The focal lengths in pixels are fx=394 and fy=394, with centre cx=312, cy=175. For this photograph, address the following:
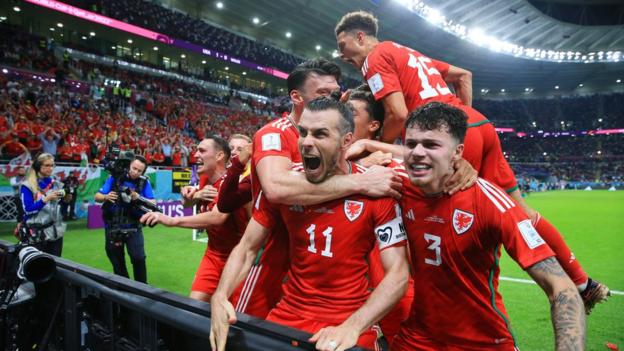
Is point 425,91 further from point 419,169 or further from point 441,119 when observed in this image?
point 419,169

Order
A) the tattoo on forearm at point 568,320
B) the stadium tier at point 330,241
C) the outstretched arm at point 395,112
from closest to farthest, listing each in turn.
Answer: the tattoo on forearm at point 568,320 → the stadium tier at point 330,241 → the outstretched arm at point 395,112

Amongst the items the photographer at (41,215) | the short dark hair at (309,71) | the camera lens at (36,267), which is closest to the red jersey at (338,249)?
the short dark hair at (309,71)

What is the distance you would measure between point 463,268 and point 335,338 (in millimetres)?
887

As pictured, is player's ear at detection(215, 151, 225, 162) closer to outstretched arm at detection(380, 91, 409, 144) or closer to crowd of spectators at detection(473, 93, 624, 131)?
outstretched arm at detection(380, 91, 409, 144)

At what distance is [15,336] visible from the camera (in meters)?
3.19

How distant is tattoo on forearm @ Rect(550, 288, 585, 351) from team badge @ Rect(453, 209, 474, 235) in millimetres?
480

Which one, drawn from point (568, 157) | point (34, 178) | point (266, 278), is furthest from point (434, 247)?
point (568, 157)

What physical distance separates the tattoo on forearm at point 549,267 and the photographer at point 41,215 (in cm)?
599

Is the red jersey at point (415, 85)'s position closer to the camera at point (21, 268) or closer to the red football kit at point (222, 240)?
the red football kit at point (222, 240)

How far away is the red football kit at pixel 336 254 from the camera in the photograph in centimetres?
212

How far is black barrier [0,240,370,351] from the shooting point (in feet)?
5.38

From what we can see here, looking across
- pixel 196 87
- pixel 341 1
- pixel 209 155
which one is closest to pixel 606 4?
pixel 341 1

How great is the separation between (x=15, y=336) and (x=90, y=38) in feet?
101

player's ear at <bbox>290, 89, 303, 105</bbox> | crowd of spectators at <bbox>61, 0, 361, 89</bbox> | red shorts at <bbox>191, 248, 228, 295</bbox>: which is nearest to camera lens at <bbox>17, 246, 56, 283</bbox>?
red shorts at <bbox>191, 248, 228, 295</bbox>
